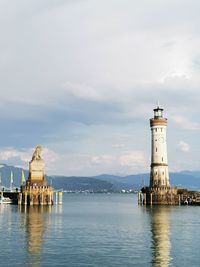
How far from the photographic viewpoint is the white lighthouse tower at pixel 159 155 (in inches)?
5482

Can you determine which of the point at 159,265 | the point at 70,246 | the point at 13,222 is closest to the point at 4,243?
the point at 70,246

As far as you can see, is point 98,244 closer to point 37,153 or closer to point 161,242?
point 161,242

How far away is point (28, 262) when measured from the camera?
165 feet

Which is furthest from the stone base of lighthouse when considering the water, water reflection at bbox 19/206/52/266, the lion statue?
water reflection at bbox 19/206/52/266

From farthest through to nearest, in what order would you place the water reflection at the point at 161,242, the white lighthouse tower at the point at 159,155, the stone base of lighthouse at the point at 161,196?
1. the stone base of lighthouse at the point at 161,196
2. the white lighthouse tower at the point at 159,155
3. the water reflection at the point at 161,242

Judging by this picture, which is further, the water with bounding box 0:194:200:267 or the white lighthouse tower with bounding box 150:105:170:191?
the white lighthouse tower with bounding box 150:105:170:191

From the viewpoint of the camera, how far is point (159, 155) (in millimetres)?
139125

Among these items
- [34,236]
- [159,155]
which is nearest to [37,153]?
[159,155]

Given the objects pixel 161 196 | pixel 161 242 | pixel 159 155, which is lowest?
pixel 161 242

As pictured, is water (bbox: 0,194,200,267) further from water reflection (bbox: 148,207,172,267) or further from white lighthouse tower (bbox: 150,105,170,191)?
white lighthouse tower (bbox: 150,105,170,191)

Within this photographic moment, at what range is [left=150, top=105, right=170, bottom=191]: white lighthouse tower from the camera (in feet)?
457

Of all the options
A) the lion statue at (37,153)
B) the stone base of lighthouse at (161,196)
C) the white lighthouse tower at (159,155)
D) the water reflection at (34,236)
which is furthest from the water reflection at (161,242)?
the lion statue at (37,153)

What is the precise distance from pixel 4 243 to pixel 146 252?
19.2m

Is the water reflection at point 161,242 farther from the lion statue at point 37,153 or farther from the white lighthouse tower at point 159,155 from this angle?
the lion statue at point 37,153
